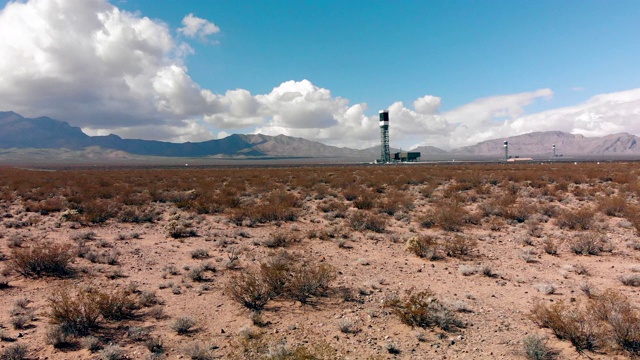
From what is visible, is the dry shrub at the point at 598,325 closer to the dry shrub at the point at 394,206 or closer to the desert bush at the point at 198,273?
the desert bush at the point at 198,273

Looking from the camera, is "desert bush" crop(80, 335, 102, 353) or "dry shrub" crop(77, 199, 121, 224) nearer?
"desert bush" crop(80, 335, 102, 353)

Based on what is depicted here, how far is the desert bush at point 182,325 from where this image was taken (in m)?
6.38

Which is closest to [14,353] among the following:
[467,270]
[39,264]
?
[39,264]

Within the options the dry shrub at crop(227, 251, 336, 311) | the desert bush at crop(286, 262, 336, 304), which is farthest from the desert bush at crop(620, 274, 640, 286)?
the desert bush at crop(286, 262, 336, 304)

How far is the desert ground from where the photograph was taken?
5.77 metres

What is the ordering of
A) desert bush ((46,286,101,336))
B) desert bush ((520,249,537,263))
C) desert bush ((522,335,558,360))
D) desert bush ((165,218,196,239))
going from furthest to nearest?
desert bush ((165,218,196,239)) < desert bush ((520,249,537,263)) < desert bush ((46,286,101,336)) < desert bush ((522,335,558,360))

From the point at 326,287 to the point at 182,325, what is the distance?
3.47 metres

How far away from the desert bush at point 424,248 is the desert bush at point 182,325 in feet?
24.4

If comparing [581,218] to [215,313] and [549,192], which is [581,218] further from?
[215,313]

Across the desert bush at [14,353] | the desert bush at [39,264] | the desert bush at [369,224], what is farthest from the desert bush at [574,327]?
the desert bush at [39,264]

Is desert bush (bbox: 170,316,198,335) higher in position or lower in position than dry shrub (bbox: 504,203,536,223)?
lower

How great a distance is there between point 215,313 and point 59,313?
2958mm

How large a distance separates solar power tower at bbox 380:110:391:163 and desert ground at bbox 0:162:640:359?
308ft

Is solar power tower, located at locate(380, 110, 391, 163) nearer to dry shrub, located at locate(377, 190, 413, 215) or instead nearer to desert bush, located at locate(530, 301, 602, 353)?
dry shrub, located at locate(377, 190, 413, 215)
